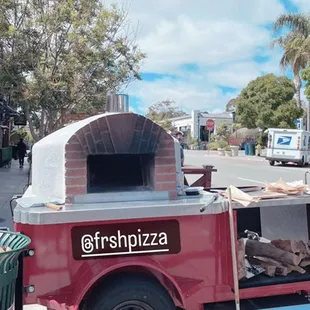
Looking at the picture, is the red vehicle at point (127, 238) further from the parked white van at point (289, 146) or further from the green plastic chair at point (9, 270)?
the parked white van at point (289, 146)

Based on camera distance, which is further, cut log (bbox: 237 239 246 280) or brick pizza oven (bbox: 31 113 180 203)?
cut log (bbox: 237 239 246 280)

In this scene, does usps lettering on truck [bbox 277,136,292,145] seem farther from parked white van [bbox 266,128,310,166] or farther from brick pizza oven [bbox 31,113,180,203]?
brick pizza oven [bbox 31,113,180,203]

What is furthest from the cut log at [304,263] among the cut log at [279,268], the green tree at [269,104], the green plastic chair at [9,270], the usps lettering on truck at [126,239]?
the green tree at [269,104]

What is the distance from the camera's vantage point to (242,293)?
12.5 feet

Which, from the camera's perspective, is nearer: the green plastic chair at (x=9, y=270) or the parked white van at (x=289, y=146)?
the green plastic chair at (x=9, y=270)

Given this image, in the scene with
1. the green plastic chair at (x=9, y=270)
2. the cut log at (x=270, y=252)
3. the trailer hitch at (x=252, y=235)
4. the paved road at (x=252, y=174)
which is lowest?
the paved road at (x=252, y=174)

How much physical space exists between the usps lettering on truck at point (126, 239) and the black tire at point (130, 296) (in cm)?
22

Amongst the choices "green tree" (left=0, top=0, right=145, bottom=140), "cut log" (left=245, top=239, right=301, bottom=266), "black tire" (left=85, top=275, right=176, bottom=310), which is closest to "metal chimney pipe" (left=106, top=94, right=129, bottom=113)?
"cut log" (left=245, top=239, right=301, bottom=266)

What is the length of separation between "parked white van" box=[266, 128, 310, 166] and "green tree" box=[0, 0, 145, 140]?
647 inches

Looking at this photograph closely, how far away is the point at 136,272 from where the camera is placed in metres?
3.61

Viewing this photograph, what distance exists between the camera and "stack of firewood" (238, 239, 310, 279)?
4258 millimetres

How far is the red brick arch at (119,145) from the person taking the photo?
3.65 m

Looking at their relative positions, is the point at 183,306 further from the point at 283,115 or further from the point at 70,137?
the point at 283,115

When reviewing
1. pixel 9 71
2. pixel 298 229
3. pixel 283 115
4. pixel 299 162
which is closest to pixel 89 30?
pixel 9 71
